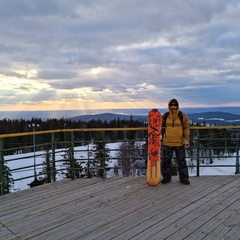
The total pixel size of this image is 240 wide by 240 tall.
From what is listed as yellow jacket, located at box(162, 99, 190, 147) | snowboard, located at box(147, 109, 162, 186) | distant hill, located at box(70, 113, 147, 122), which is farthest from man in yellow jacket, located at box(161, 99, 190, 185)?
distant hill, located at box(70, 113, 147, 122)

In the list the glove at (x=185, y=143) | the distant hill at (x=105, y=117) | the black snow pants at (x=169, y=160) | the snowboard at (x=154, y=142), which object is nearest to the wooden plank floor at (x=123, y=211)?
the black snow pants at (x=169, y=160)

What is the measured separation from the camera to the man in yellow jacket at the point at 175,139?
4.72 meters

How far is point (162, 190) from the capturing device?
14.1 ft

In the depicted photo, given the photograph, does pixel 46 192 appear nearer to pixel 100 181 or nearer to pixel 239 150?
pixel 100 181

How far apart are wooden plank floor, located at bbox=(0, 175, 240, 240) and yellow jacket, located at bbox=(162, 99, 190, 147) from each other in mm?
824

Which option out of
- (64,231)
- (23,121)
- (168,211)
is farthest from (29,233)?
(23,121)

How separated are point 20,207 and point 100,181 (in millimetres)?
1717

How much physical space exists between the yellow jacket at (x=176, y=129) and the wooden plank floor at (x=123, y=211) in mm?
824

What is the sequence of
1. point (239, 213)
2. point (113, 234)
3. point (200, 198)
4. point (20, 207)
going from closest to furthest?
point (113, 234) < point (239, 213) < point (20, 207) < point (200, 198)

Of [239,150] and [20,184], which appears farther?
[20,184]

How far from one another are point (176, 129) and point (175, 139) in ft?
0.66

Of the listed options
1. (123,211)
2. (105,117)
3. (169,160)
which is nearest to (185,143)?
(169,160)

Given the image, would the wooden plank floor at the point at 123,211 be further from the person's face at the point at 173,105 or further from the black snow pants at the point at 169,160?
the person's face at the point at 173,105

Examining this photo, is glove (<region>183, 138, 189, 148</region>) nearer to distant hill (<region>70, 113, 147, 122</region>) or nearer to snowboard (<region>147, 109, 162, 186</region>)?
snowboard (<region>147, 109, 162, 186</region>)
